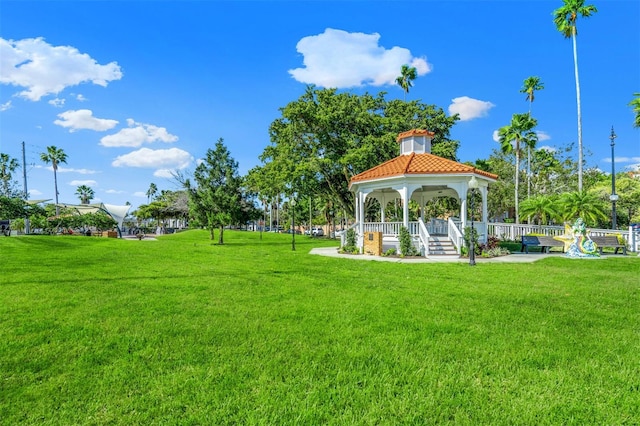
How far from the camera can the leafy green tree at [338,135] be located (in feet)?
78.4

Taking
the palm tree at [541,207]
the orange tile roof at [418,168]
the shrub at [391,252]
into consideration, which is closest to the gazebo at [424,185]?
the orange tile roof at [418,168]

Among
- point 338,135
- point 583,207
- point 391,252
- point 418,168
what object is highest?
point 338,135

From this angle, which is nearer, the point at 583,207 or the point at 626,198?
the point at 583,207

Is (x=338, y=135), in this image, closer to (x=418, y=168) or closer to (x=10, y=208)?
(x=418, y=168)

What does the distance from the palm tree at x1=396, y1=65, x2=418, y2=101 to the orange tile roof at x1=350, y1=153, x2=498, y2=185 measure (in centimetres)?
2379

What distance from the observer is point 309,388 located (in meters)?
2.90

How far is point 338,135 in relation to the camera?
2548 centimetres

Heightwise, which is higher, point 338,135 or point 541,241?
point 338,135

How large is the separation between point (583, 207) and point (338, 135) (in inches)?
636

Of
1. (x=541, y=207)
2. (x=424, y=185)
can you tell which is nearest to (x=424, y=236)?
(x=424, y=185)

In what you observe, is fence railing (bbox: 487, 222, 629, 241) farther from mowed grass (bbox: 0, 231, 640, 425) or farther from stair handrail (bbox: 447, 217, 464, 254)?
mowed grass (bbox: 0, 231, 640, 425)

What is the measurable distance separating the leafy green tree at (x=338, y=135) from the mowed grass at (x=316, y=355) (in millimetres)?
17548

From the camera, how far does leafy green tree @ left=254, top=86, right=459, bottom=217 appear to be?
23891 mm

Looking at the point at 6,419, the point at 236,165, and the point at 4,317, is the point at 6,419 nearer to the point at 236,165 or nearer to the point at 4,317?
the point at 4,317
